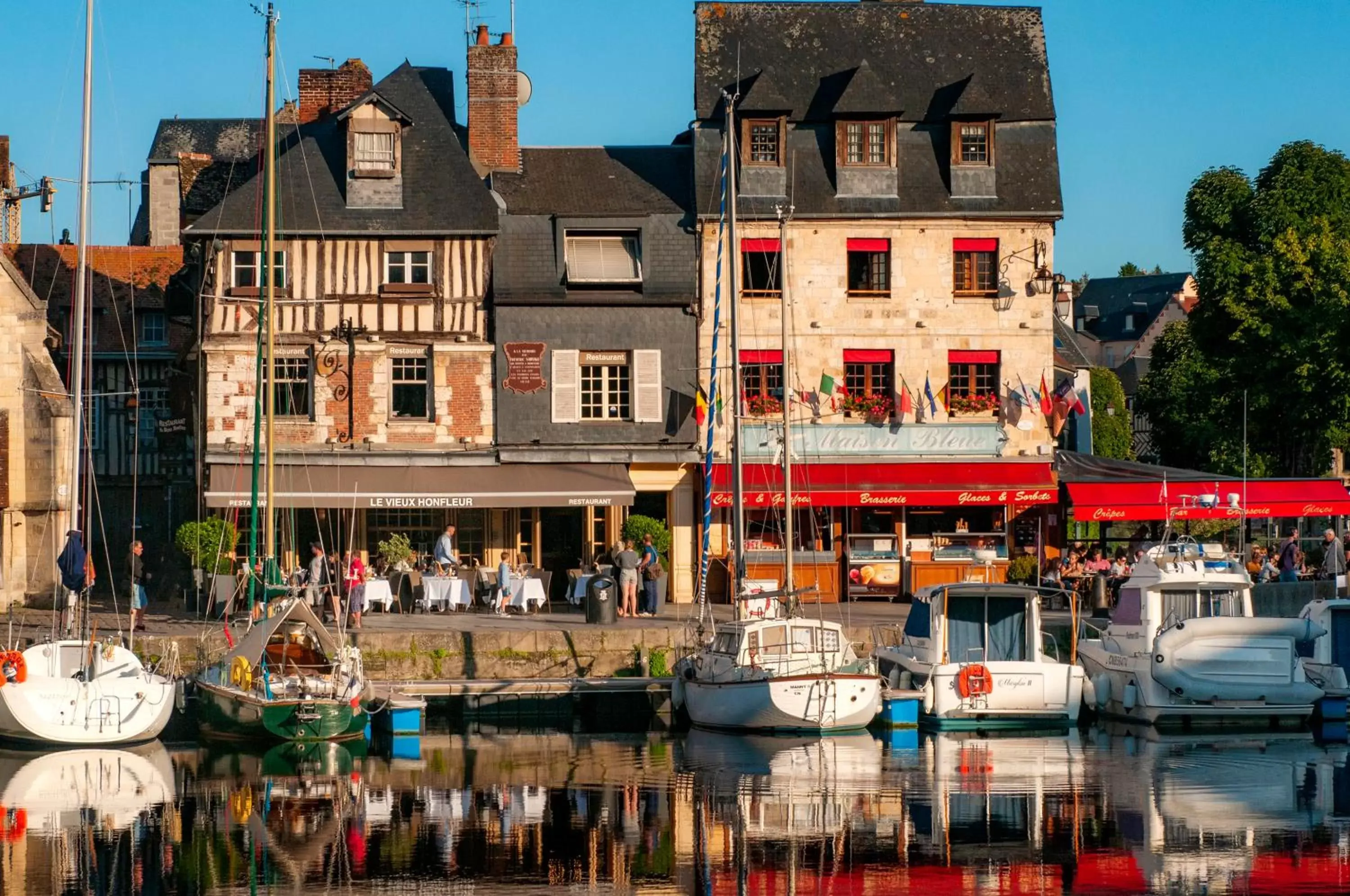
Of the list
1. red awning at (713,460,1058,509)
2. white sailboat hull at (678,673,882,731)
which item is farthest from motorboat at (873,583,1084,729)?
red awning at (713,460,1058,509)

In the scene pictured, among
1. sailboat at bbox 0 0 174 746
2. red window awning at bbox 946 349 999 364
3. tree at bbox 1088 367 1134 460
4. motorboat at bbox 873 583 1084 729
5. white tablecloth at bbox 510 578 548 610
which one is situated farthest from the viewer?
tree at bbox 1088 367 1134 460

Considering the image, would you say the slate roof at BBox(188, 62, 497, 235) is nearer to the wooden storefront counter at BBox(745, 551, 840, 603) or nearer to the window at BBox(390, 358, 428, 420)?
the window at BBox(390, 358, 428, 420)

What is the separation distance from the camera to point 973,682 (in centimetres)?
2819

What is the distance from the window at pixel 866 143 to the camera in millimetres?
36188

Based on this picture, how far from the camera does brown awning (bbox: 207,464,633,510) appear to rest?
33375 millimetres

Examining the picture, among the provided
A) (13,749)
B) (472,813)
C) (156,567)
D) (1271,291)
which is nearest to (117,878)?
(472,813)

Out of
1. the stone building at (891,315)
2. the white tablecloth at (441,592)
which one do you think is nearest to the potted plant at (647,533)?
the stone building at (891,315)

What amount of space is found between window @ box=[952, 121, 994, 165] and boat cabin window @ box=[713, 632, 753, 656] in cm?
1215

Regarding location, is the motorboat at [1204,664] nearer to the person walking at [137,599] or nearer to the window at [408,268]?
the window at [408,268]

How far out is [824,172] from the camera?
1432 inches

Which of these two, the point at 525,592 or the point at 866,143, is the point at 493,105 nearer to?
the point at 866,143

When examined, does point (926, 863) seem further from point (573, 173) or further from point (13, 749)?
point (573, 173)

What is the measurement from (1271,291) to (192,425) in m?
25.5

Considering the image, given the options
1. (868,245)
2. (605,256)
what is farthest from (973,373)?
(605,256)
